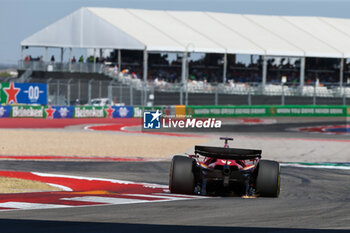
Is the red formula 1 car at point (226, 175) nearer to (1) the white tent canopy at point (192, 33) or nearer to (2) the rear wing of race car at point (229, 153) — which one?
(2) the rear wing of race car at point (229, 153)

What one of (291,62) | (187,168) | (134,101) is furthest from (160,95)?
(187,168)

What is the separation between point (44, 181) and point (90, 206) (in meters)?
5.63

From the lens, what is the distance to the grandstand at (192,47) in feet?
164

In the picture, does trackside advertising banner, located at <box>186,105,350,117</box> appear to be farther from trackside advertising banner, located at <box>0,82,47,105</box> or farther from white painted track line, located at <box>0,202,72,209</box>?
white painted track line, located at <box>0,202,72,209</box>

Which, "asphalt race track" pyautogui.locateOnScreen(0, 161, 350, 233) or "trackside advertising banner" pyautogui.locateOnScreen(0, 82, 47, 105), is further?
"trackside advertising banner" pyautogui.locateOnScreen(0, 82, 47, 105)

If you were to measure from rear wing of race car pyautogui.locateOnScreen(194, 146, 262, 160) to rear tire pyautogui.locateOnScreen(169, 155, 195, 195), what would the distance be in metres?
0.30

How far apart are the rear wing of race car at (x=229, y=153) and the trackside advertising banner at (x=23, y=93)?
93.8ft

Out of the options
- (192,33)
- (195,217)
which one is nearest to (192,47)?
(192,33)

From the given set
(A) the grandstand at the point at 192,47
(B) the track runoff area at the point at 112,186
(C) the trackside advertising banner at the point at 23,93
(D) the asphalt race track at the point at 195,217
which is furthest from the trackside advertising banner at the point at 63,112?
(D) the asphalt race track at the point at 195,217

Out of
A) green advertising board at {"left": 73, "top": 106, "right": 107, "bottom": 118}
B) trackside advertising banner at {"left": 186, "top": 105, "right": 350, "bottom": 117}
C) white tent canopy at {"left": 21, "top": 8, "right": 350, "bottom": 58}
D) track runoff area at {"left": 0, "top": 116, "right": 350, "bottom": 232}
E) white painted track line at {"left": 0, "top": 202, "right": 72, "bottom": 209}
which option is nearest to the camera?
white painted track line at {"left": 0, "top": 202, "right": 72, "bottom": 209}

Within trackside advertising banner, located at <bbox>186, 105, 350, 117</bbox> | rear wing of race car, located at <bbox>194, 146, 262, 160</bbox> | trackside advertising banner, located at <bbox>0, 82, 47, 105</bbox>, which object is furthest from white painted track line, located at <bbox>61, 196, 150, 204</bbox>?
trackside advertising banner, located at <bbox>186, 105, 350, 117</bbox>

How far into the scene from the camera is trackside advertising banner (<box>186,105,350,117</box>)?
143 ft

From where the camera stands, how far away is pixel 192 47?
171 feet

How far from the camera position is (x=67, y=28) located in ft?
175
